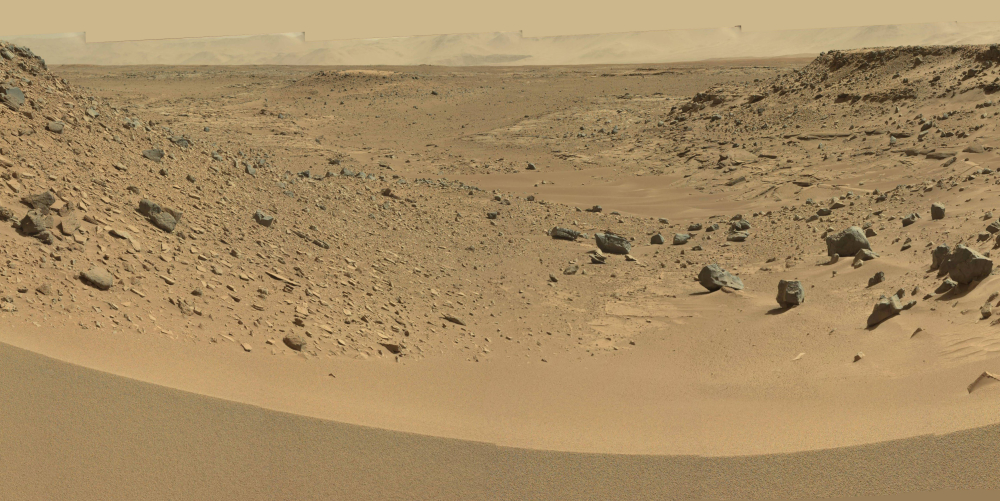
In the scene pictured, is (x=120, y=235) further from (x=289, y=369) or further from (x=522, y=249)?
(x=522, y=249)

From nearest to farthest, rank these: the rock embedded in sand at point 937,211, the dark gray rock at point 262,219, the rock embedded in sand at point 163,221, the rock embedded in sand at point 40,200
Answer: the rock embedded in sand at point 40,200
the rock embedded in sand at point 163,221
the dark gray rock at point 262,219
the rock embedded in sand at point 937,211

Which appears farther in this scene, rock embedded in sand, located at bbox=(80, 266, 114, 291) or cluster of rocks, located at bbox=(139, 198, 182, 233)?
cluster of rocks, located at bbox=(139, 198, 182, 233)

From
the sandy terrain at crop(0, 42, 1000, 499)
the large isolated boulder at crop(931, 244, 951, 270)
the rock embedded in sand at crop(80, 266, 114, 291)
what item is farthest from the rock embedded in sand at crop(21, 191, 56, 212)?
the large isolated boulder at crop(931, 244, 951, 270)

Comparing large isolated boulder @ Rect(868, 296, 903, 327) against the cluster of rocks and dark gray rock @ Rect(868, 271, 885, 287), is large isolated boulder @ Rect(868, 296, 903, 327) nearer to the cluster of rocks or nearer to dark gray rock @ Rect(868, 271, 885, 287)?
dark gray rock @ Rect(868, 271, 885, 287)

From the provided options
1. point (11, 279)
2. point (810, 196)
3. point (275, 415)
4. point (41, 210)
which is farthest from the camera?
point (810, 196)

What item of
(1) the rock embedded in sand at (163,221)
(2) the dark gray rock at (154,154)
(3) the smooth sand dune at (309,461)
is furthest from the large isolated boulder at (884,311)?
(2) the dark gray rock at (154,154)

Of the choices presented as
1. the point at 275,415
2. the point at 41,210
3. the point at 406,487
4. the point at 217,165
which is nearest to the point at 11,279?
the point at 41,210

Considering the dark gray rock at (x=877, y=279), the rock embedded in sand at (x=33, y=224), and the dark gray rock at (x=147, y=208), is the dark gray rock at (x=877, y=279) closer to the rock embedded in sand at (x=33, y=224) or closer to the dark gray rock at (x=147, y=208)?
the dark gray rock at (x=147, y=208)
